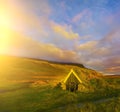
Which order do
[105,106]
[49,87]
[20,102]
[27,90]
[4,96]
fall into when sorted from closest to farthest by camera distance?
[105,106], [20,102], [4,96], [27,90], [49,87]

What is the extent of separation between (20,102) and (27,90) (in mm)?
6120

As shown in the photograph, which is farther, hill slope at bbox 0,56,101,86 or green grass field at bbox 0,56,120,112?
hill slope at bbox 0,56,101,86

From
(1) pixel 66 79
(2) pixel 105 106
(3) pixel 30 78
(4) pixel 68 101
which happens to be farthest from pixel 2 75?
(2) pixel 105 106

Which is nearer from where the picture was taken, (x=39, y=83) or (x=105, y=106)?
(x=105, y=106)

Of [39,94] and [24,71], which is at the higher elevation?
[24,71]

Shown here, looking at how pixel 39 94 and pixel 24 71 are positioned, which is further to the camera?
pixel 24 71

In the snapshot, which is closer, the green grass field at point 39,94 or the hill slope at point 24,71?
the green grass field at point 39,94

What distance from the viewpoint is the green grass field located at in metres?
33.0

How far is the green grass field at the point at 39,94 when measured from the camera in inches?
1299

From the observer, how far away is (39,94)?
4225cm

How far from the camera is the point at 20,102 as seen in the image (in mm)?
37438

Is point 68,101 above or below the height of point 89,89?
below

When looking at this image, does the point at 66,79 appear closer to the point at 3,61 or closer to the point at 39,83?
the point at 39,83

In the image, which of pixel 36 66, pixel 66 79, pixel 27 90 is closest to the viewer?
pixel 27 90
